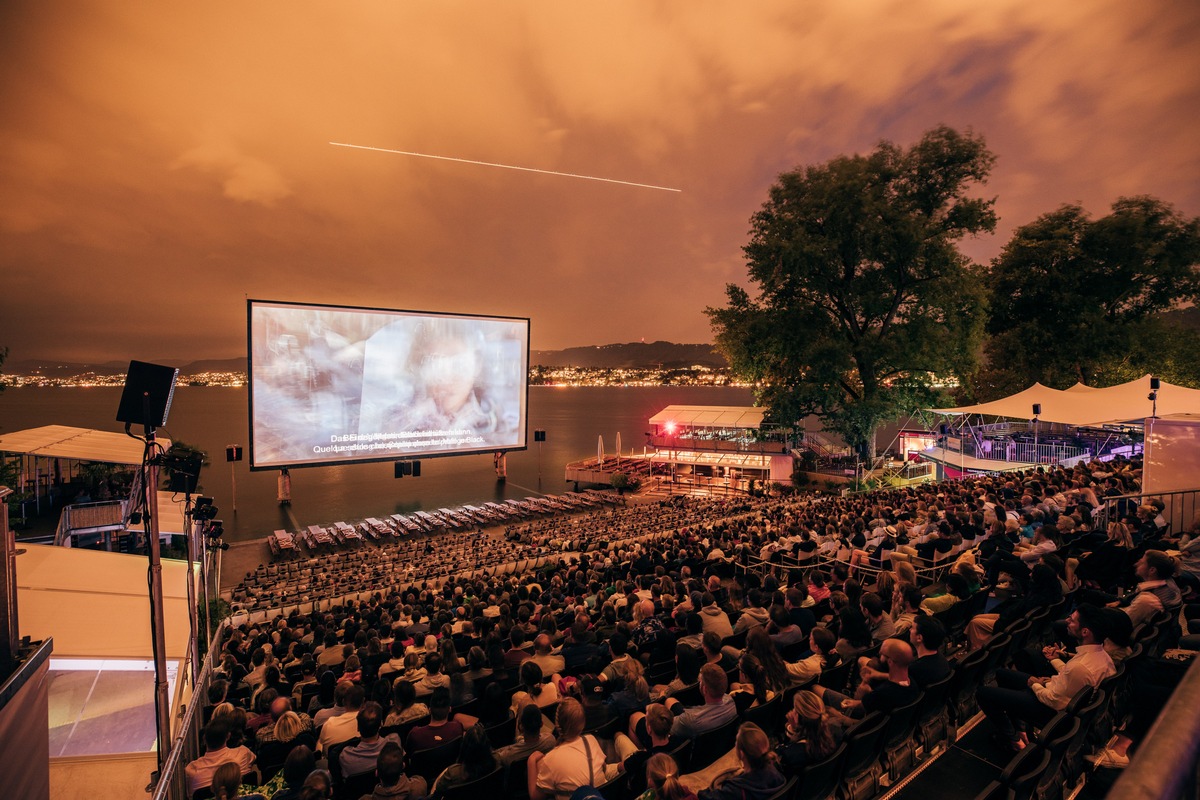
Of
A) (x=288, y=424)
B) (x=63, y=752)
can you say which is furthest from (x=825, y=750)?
(x=288, y=424)

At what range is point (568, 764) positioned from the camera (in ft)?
11.1

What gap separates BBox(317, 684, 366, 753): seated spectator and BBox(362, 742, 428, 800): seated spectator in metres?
1.31

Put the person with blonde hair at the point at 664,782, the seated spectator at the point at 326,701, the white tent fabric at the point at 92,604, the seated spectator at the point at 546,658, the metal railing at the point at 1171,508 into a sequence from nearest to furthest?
1. the person with blonde hair at the point at 664,782
2. the seated spectator at the point at 326,701
3. the seated spectator at the point at 546,658
4. the white tent fabric at the point at 92,604
5. the metal railing at the point at 1171,508

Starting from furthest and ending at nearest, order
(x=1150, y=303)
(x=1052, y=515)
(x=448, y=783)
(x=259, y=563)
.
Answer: (x=1150, y=303) < (x=259, y=563) < (x=1052, y=515) < (x=448, y=783)

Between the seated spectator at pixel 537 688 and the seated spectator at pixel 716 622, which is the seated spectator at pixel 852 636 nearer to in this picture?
the seated spectator at pixel 716 622

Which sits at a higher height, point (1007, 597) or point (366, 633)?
point (1007, 597)

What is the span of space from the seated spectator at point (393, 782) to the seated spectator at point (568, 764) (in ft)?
2.46

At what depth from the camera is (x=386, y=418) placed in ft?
86.9

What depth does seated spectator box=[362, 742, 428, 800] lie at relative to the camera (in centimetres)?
342

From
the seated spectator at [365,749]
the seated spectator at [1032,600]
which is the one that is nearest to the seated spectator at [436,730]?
the seated spectator at [365,749]

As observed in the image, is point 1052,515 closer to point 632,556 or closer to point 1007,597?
point 1007,597

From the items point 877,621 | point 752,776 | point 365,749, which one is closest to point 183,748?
point 365,749

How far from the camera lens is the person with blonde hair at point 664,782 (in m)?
2.88

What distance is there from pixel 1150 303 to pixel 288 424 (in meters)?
44.6
